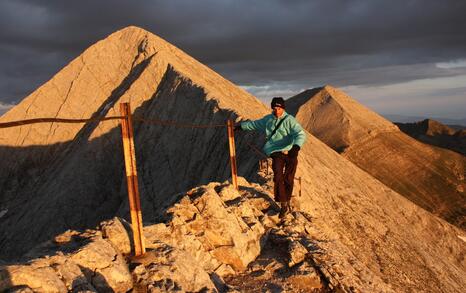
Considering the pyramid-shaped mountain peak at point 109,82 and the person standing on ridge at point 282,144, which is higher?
the pyramid-shaped mountain peak at point 109,82

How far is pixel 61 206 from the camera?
848 inches

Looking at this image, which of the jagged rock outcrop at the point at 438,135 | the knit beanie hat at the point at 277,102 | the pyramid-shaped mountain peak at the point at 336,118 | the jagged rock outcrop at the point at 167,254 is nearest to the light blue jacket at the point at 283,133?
the knit beanie hat at the point at 277,102

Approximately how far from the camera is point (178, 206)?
7441 mm

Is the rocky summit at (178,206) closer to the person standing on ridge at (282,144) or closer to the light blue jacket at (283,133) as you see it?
the person standing on ridge at (282,144)

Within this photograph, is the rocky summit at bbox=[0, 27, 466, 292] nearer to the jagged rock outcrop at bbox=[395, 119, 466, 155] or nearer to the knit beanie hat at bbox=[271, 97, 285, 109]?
the knit beanie hat at bbox=[271, 97, 285, 109]

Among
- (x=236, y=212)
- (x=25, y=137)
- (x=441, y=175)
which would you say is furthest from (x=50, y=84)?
(x=441, y=175)

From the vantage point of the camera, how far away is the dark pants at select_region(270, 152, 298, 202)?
8555 mm

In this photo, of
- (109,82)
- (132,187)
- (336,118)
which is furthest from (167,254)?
(336,118)

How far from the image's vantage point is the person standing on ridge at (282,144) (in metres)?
8.31

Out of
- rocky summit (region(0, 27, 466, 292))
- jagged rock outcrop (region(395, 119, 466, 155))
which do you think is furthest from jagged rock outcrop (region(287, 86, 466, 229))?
rocky summit (region(0, 27, 466, 292))

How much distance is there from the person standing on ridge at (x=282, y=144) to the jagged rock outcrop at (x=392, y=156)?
1427 inches

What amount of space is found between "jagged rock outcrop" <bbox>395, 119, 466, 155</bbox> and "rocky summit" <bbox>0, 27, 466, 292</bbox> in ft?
167

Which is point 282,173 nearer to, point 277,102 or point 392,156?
point 277,102

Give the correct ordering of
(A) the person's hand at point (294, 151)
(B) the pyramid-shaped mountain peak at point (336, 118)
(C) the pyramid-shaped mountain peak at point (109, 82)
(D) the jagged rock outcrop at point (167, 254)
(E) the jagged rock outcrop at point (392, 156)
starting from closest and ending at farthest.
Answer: (D) the jagged rock outcrop at point (167, 254)
(A) the person's hand at point (294, 151)
(C) the pyramid-shaped mountain peak at point (109, 82)
(E) the jagged rock outcrop at point (392, 156)
(B) the pyramid-shaped mountain peak at point (336, 118)
